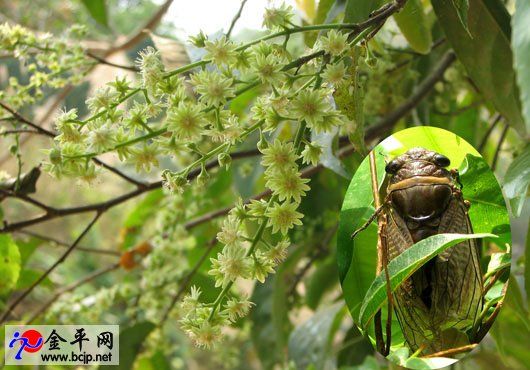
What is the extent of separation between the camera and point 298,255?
1.18 meters

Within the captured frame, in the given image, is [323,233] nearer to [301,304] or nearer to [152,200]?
[301,304]

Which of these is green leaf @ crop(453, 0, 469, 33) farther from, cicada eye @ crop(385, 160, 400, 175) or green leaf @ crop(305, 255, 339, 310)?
green leaf @ crop(305, 255, 339, 310)

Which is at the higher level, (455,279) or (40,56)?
(40,56)

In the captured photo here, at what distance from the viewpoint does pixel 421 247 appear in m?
0.47

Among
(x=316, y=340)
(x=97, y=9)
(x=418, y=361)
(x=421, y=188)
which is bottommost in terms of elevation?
(x=418, y=361)

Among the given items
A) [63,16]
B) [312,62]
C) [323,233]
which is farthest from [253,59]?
[63,16]

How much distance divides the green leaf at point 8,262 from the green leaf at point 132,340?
0.22m

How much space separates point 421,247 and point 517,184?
0.43ft

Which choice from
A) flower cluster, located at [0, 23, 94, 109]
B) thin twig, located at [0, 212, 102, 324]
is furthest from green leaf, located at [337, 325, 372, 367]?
Result: flower cluster, located at [0, 23, 94, 109]

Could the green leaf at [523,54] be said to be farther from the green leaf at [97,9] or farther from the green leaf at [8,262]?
the green leaf at [97,9]

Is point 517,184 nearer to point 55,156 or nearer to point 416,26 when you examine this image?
point 416,26

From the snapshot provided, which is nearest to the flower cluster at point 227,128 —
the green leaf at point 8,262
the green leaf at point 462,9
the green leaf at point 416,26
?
the green leaf at point 462,9

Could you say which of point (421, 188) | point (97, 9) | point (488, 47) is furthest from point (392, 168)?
point (97, 9)

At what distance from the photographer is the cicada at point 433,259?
1.61 feet
